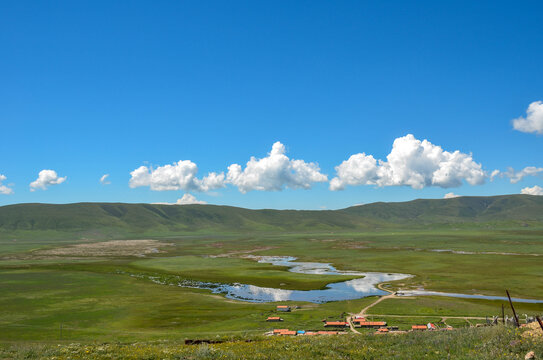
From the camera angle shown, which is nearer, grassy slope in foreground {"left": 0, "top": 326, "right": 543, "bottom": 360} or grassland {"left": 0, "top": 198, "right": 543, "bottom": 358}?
grassy slope in foreground {"left": 0, "top": 326, "right": 543, "bottom": 360}

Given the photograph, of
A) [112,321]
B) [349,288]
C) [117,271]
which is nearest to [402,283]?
[349,288]

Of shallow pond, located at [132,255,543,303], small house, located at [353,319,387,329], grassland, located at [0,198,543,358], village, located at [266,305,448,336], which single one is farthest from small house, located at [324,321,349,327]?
shallow pond, located at [132,255,543,303]

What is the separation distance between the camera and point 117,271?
119 meters

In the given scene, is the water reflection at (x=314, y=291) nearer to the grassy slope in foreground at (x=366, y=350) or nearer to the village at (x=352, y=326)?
the village at (x=352, y=326)

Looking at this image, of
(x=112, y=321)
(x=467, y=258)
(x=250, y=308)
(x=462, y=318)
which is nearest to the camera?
(x=462, y=318)

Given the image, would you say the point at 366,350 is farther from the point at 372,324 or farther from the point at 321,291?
the point at 321,291

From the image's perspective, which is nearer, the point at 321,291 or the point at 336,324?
the point at 336,324

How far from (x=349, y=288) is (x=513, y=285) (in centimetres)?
3690

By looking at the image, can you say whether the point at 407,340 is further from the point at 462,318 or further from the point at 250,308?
the point at 250,308

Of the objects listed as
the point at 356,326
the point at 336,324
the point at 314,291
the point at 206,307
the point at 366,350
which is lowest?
the point at 314,291

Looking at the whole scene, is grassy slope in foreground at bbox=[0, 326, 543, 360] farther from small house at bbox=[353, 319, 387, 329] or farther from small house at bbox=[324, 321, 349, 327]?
small house at bbox=[324, 321, 349, 327]

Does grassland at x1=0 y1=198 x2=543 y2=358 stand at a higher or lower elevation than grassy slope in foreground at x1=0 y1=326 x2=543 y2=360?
lower

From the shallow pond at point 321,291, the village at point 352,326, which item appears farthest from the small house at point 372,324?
the shallow pond at point 321,291

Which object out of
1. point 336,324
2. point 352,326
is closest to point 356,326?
point 352,326
